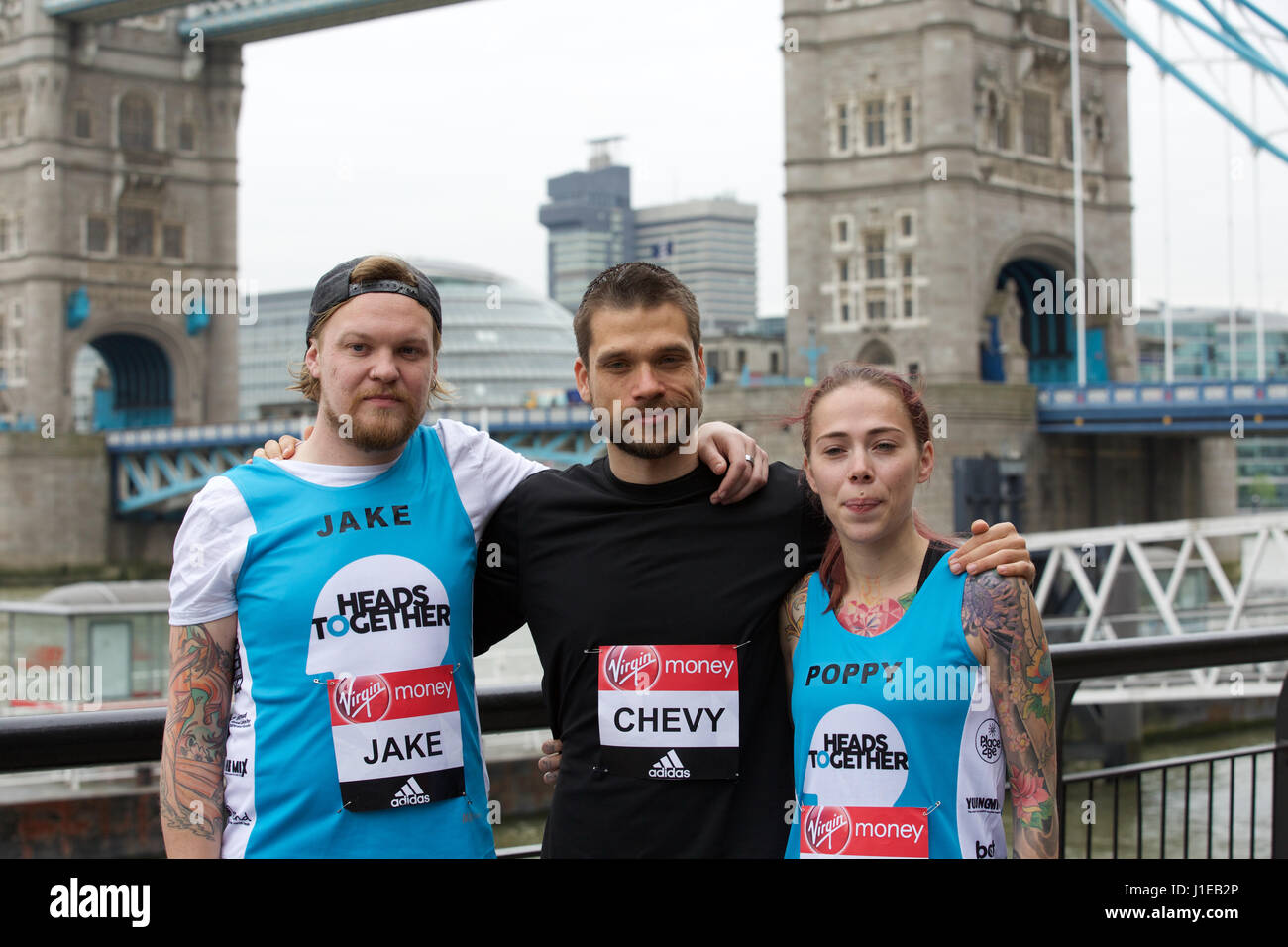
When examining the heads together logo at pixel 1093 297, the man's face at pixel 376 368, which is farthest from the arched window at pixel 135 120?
the man's face at pixel 376 368

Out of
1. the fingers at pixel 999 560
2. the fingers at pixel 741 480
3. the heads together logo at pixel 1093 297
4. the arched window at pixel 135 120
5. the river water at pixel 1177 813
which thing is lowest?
the river water at pixel 1177 813

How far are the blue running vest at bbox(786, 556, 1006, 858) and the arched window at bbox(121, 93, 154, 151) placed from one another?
159 ft

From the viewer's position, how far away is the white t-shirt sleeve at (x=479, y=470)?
2.83 m

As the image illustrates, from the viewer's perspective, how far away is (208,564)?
261 centimetres

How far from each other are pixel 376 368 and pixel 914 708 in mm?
1037

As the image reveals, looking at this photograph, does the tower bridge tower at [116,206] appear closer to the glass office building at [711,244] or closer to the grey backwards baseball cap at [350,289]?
the glass office building at [711,244]

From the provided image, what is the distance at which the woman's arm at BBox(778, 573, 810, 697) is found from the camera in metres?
2.69

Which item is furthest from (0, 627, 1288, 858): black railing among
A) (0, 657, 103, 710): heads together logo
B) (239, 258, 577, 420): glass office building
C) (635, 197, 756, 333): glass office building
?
(635, 197, 756, 333): glass office building

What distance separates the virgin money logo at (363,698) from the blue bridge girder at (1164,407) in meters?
26.4

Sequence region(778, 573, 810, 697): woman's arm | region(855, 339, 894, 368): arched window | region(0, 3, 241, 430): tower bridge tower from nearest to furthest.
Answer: region(778, 573, 810, 697): woman's arm
region(855, 339, 894, 368): arched window
region(0, 3, 241, 430): tower bridge tower

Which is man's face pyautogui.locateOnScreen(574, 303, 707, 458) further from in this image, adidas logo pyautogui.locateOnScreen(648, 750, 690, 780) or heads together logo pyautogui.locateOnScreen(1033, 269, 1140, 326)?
heads together logo pyautogui.locateOnScreen(1033, 269, 1140, 326)

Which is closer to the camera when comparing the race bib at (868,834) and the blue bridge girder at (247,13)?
the race bib at (868,834)

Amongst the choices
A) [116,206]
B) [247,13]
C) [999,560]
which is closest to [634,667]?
[999,560]
